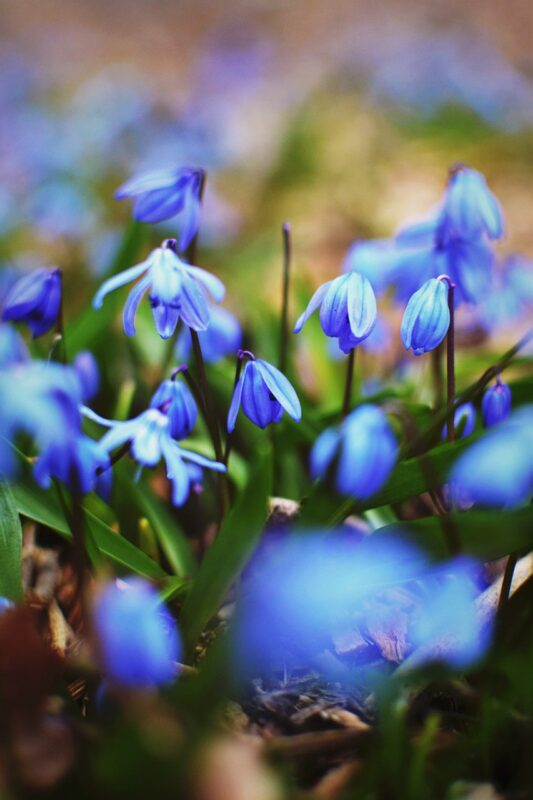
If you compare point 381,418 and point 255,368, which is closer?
point 381,418

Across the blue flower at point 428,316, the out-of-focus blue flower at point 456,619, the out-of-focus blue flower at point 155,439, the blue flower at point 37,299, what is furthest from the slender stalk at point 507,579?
the blue flower at point 37,299

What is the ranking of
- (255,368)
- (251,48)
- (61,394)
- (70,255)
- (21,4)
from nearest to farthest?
(61,394) → (255,368) → (70,255) → (251,48) → (21,4)

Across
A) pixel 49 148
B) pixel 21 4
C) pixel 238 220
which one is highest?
pixel 21 4

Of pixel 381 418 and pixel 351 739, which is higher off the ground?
pixel 381 418

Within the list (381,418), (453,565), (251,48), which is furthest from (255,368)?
(251,48)

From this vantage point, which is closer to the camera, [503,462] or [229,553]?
[503,462]

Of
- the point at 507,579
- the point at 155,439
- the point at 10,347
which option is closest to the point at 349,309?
the point at 155,439

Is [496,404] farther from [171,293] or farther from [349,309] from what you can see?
[171,293]

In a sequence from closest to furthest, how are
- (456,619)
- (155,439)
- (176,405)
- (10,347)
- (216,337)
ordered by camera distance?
(456,619)
(155,439)
(176,405)
(10,347)
(216,337)

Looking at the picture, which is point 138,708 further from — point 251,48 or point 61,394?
point 251,48
